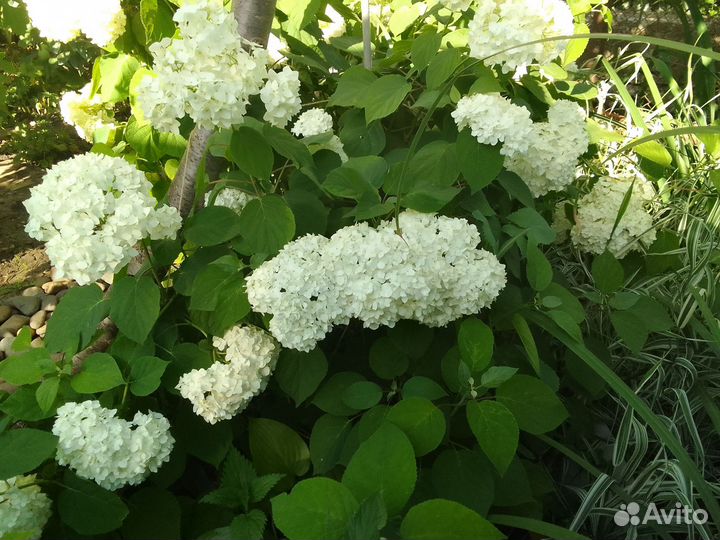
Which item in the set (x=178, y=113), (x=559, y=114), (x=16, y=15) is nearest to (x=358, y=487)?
(x=178, y=113)

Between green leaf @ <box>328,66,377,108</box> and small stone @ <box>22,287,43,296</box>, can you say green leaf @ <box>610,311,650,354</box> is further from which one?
small stone @ <box>22,287,43,296</box>

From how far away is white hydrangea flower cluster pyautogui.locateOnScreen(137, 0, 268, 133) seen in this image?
3.42ft

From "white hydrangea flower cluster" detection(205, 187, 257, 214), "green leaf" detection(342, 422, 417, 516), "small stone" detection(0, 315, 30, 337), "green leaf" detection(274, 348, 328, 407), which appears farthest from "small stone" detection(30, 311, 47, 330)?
"green leaf" detection(342, 422, 417, 516)

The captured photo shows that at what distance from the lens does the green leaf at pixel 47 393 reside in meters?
1.06

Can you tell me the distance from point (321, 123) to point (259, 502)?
2.51ft

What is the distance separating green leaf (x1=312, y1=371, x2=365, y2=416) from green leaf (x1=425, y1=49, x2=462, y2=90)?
59 centimetres

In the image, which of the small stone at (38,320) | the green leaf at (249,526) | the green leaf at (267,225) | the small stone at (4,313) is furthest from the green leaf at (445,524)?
the small stone at (4,313)

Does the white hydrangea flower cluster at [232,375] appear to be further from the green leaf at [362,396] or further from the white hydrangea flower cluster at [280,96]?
the white hydrangea flower cluster at [280,96]

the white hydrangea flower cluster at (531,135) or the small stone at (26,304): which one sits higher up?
the white hydrangea flower cluster at (531,135)

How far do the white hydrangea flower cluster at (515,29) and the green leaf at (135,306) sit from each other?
760 millimetres

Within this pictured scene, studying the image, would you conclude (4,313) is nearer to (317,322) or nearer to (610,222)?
(317,322)

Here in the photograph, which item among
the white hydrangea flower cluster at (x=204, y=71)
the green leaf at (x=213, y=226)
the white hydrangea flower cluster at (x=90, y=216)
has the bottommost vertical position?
the green leaf at (x=213, y=226)

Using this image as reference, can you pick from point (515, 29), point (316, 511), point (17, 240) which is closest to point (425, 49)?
point (515, 29)

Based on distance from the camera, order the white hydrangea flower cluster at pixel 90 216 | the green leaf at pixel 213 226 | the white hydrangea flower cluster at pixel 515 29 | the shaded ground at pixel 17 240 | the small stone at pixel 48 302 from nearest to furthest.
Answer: the white hydrangea flower cluster at pixel 90 216
the green leaf at pixel 213 226
the white hydrangea flower cluster at pixel 515 29
the small stone at pixel 48 302
the shaded ground at pixel 17 240
